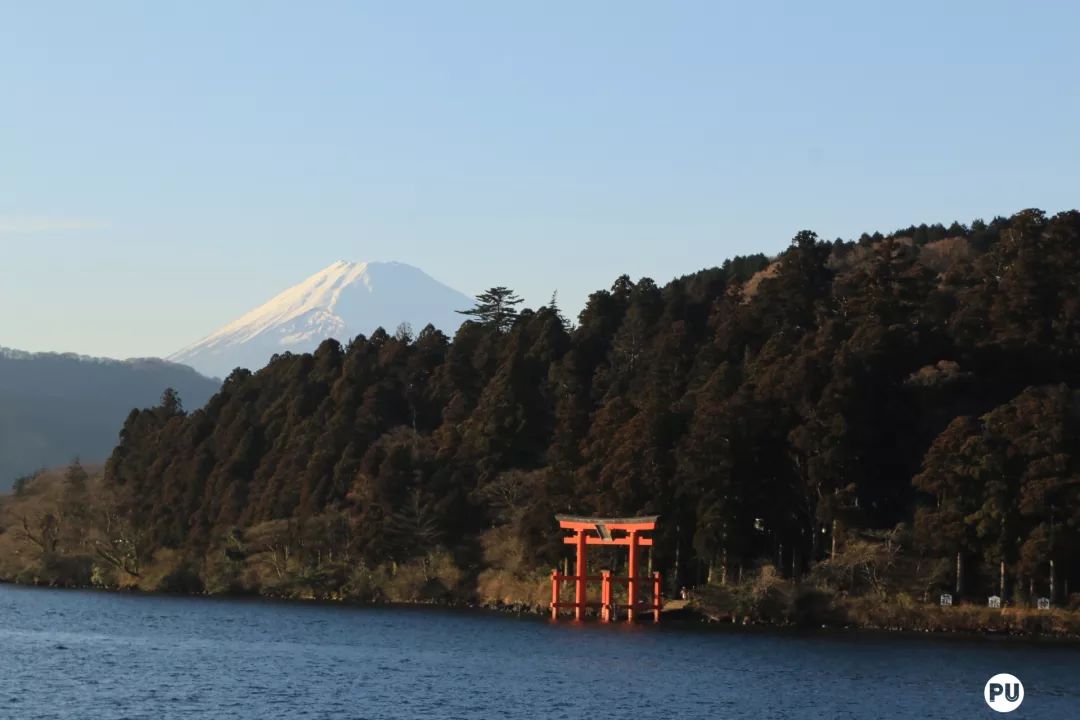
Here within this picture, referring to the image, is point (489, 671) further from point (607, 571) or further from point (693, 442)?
point (693, 442)

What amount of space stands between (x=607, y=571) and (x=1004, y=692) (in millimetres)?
30155

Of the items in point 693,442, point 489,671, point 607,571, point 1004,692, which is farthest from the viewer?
point 693,442

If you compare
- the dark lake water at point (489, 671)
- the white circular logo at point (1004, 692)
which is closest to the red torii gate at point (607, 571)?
the dark lake water at point (489, 671)

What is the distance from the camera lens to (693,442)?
3206 inches

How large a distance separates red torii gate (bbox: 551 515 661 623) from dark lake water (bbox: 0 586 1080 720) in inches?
101

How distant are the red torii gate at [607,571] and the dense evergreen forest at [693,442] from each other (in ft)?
9.83

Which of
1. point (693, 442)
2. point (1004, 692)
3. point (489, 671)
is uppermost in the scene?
point (693, 442)

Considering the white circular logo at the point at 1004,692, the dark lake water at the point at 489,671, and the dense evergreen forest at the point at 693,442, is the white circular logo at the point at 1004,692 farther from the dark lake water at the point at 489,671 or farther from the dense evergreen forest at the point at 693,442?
the dense evergreen forest at the point at 693,442

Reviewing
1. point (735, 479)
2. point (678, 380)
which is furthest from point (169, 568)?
point (735, 479)

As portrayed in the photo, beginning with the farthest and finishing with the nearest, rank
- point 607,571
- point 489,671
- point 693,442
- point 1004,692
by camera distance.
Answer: point 693,442, point 607,571, point 489,671, point 1004,692

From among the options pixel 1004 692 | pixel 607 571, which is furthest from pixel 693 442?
pixel 1004 692

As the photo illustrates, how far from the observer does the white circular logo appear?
4891cm

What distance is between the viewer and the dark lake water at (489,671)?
157ft

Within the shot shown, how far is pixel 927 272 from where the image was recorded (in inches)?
3684
